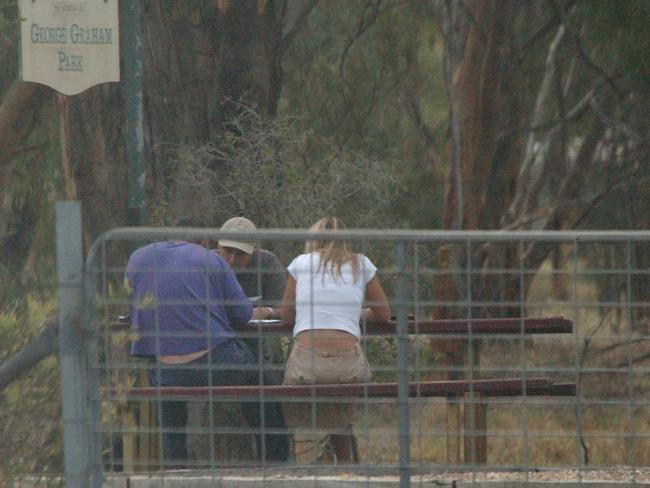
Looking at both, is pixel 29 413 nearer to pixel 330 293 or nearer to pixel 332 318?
pixel 330 293

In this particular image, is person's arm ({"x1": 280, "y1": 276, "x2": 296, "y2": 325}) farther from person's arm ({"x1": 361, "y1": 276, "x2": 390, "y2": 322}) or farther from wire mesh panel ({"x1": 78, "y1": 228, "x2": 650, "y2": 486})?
person's arm ({"x1": 361, "y1": 276, "x2": 390, "y2": 322})

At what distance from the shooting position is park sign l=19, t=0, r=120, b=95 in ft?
26.6

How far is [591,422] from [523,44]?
6209 millimetres

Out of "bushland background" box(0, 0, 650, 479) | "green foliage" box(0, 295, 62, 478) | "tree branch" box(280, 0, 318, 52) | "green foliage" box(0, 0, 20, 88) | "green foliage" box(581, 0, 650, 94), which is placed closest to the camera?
"green foliage" box(0, 295, 62, 478)

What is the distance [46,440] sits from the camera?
505cm

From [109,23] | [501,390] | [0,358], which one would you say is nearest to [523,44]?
[109,23]

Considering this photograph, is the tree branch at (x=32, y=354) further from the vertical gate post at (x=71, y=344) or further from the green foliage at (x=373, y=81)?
the green foliage at (x=373, y=81)

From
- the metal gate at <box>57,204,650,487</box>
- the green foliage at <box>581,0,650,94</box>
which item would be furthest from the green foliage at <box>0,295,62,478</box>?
the green foliage at <box>581,0,650,94</box>

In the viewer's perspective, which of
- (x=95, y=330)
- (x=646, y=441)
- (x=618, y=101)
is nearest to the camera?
(x=95, y=330)

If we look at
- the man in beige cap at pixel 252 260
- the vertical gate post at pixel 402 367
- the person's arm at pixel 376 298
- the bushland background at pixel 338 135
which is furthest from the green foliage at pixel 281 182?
the vertical gate post at pixel 402 367

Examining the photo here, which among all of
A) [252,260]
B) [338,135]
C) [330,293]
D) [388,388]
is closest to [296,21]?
[338,135]

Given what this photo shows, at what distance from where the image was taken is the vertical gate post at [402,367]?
4852 millimetres

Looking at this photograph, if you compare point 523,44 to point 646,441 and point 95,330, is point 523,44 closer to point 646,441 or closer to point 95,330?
point 646,441

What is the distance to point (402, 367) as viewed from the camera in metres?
4.95
